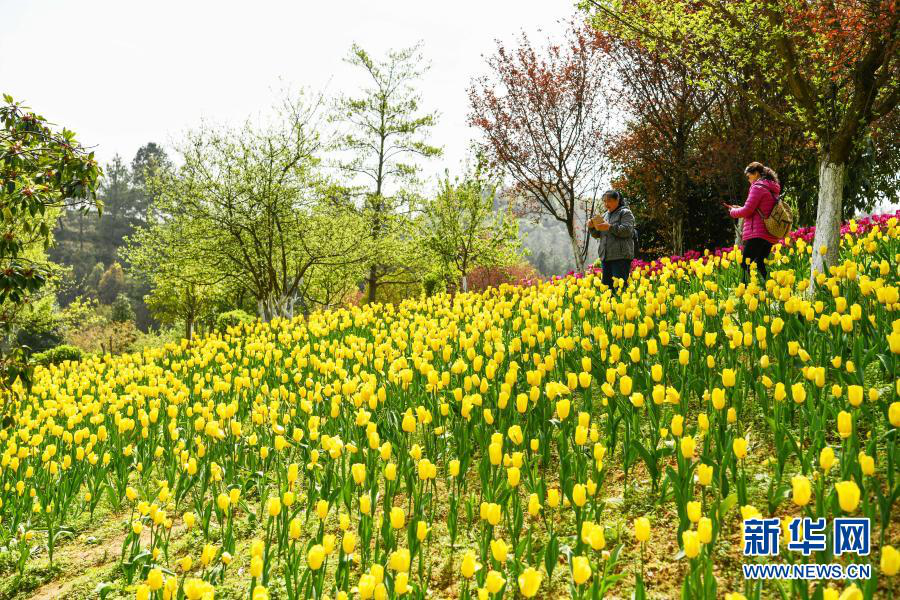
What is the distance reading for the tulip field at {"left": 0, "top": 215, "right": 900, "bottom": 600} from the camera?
2240mm

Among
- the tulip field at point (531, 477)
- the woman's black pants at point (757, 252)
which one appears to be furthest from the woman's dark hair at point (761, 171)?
the tulip field at point (531, 477)

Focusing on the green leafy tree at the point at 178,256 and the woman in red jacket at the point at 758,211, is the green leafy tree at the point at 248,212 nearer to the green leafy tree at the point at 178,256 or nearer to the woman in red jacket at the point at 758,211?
the green leafy tree at the point at 178,256

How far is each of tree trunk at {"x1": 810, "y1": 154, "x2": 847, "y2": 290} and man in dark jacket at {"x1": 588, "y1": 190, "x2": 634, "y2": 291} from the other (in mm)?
2356

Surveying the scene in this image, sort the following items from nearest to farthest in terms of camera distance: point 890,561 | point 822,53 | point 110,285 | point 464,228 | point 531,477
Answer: point 890,561 < point 531,477 < point 822,53 < point 464,228 < point 110,285

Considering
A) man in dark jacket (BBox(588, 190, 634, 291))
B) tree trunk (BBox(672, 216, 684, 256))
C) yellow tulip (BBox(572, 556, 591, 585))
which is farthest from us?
tree trunk (BBox(672, 216, 684, 256))

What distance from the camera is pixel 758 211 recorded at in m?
6.54

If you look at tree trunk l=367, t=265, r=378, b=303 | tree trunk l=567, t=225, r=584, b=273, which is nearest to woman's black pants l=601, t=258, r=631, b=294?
tree trunk l=567, t=225, r=584, b=273

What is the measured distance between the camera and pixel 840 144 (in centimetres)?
583

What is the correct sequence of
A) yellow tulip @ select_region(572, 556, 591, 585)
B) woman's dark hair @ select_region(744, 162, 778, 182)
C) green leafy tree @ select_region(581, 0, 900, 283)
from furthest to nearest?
woman's dark hair @ select_region(744, 162, 778, 182)
green leafy tree @ select_region(581, 0, 900, 283)
yellow tulip @ select_region(572, 556, 591, 585)

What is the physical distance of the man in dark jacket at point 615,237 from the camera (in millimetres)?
7781

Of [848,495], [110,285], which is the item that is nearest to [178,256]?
[848,495]

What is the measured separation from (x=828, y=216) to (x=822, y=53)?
1817mm

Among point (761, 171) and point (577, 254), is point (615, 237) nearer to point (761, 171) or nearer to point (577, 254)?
point (761, 171)

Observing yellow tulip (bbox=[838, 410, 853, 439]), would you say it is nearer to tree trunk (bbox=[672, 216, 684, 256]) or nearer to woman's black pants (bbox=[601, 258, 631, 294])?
woman's black pants (bbox=[601, 258, 631, 294])
